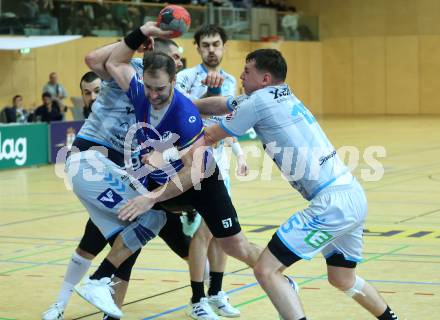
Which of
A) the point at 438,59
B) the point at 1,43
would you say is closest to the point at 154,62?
the point at 1,43

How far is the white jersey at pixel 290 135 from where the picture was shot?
236 inches

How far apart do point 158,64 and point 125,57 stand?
0.46 meters

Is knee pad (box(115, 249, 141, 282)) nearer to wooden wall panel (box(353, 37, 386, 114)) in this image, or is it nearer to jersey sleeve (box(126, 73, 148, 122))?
jersey sleeve (box(126, 73, 148, 122))

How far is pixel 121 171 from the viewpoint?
701 centimetres

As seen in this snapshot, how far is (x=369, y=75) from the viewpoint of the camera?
143ft

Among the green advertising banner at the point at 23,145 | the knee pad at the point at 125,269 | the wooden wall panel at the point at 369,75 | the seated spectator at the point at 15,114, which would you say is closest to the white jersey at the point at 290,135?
the knee pad at the point at 125,269

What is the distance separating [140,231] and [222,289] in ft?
5.65

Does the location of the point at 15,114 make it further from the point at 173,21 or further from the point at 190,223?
the point at 173,21

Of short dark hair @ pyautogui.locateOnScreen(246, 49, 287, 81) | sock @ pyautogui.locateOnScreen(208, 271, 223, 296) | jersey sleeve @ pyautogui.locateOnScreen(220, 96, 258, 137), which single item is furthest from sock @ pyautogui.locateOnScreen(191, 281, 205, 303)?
short dark hair @ pyautogui.locateOnScreen(246, 49, 287, 81)

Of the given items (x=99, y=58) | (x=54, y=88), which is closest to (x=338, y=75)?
(x=54, y=88)

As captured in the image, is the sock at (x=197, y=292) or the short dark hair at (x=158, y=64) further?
the sock at (x=197, y=292)

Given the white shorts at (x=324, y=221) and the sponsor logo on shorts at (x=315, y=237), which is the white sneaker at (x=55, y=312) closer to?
the white shorts at (x=324, y=221)

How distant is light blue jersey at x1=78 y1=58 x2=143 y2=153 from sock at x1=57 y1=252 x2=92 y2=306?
0.94m

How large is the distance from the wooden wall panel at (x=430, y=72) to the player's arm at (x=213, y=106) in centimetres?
3622
